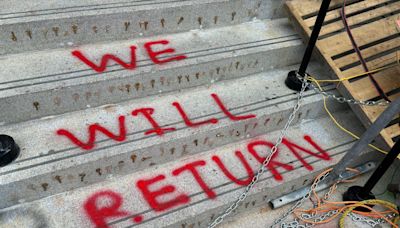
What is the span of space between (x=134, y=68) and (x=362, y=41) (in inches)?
70.5

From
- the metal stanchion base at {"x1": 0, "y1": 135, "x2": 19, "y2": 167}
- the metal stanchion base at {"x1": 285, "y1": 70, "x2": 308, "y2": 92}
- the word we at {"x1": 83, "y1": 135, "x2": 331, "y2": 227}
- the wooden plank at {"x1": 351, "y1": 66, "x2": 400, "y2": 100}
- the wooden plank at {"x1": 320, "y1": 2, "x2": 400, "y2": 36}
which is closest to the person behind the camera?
the metal stanchion base at {"x1": 0, "y1": 135, "x2": 19, "y2": 167}

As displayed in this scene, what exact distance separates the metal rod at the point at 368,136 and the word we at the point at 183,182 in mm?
137

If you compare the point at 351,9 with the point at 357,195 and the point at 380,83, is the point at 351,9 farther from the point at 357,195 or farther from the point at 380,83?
the point at 357,195

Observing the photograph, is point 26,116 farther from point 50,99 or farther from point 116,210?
point 116,210

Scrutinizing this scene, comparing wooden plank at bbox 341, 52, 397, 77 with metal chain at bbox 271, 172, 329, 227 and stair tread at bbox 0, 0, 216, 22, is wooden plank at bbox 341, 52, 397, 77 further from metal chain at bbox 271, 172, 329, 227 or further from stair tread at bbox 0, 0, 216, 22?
stair tread at bbox 0, 0, 216, 22

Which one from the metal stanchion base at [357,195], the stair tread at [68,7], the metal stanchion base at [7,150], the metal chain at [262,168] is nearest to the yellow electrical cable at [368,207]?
the metal stanchion base at [357,195]

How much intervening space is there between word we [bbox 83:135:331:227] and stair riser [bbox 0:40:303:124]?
1.93 feet

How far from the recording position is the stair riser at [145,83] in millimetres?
2285

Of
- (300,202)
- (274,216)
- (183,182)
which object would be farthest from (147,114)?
(300,202)

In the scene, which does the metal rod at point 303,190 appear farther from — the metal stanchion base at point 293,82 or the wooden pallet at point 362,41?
the metal stanchion base at point 293,82

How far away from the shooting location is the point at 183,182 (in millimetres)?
2379

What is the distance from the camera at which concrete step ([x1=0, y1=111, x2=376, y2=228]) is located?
215 cm

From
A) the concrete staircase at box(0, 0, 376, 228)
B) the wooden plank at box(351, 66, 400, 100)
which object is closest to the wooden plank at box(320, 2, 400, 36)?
the concrete staircase at box(0, 0, 376, 228)

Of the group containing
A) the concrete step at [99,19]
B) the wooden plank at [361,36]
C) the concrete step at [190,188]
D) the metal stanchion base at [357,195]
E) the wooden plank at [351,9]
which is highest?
the concrete step at [99,19]
